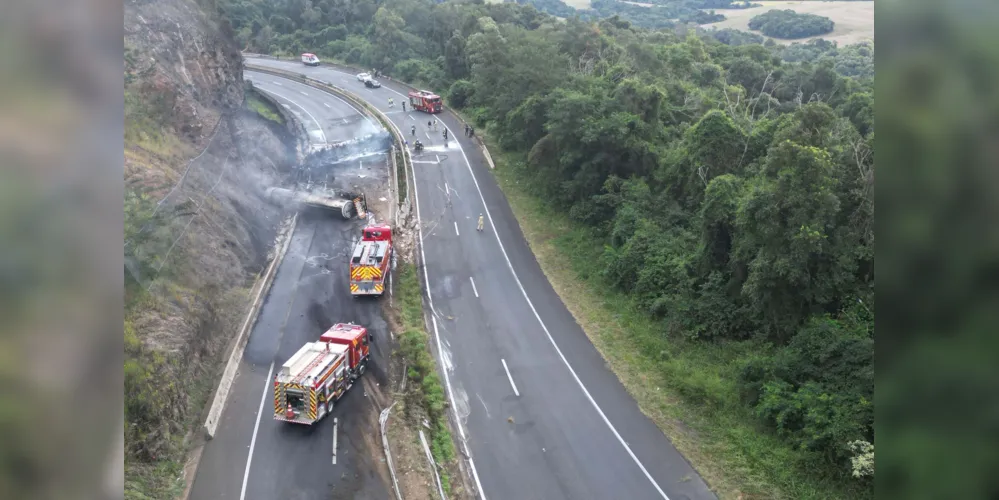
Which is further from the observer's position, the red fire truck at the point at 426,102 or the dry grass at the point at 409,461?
the red fire truck at the point at 426,102

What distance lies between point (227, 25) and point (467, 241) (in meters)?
27.5

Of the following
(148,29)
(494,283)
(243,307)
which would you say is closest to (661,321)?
(494,283)

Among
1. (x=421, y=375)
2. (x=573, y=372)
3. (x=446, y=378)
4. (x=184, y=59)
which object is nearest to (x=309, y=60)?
(x=184, y=59)

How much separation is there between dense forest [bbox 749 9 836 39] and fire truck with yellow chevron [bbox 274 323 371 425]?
56.9 meters

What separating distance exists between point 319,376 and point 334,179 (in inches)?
1016

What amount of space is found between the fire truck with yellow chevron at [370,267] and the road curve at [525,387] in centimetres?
225

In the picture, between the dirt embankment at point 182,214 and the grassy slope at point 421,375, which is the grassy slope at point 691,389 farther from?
the dirt embankment at point 182,214

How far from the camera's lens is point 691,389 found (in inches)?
851

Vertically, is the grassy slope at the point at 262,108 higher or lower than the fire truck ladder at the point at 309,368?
higher

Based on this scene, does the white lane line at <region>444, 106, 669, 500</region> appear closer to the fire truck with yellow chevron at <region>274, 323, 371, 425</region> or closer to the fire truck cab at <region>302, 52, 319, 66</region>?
the fire truck with yellow chevron at <region>274, 323, 371, 425</region>

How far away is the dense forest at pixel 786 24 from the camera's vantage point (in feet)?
223

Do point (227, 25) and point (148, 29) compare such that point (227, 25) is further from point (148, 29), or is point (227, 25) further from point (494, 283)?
point (494, 283)

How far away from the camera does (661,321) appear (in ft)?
85.1

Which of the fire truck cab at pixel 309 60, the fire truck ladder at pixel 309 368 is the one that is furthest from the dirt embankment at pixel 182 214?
the fire truck cab at pixel 309 60
